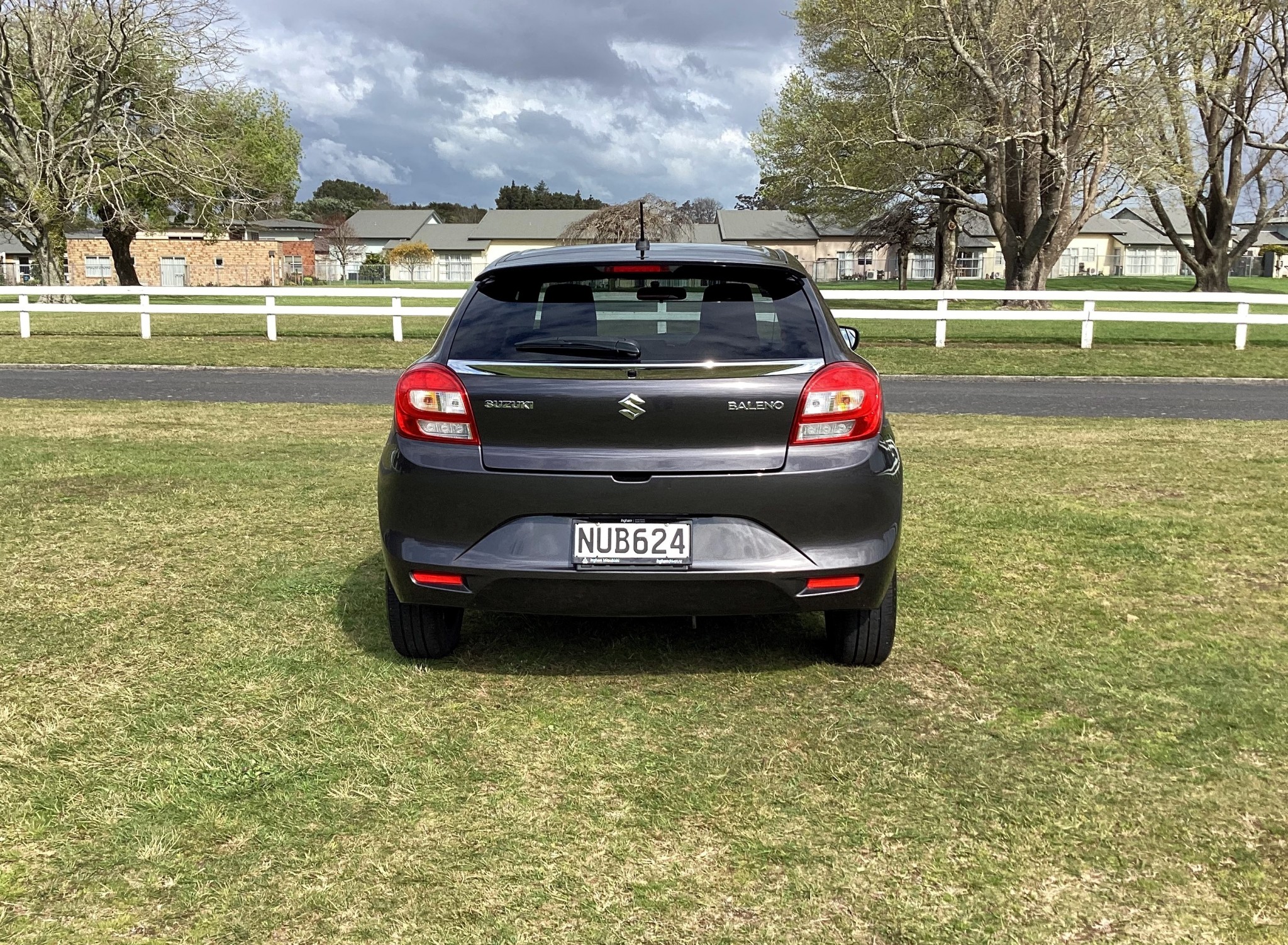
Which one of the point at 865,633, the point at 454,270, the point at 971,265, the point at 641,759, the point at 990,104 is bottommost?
the point at 641,759

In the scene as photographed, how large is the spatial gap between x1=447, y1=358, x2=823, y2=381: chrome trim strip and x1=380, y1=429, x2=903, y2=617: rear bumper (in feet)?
0.95

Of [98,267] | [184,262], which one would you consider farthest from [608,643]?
[98,267]

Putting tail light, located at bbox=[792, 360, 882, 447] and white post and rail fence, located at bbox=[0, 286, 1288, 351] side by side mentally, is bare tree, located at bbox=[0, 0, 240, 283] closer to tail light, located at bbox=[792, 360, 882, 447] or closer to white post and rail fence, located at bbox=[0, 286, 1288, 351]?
white post and rail fence, located at bbox=[0, 286, 1288, 351]

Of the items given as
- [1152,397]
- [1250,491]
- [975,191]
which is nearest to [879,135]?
[975,191]

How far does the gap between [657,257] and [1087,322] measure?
1880 centimetres

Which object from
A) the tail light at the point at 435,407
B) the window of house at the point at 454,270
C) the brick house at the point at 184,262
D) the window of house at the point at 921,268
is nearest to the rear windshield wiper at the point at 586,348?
the tail light at the point at 435,407

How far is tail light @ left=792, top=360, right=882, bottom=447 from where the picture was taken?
3.79 meters

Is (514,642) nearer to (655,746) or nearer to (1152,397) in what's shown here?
(655,746)

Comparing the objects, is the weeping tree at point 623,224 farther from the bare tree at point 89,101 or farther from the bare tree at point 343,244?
the bare tree at point 343,244

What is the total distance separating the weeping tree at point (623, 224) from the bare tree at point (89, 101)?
17566 millimetres

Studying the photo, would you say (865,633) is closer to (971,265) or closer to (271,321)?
(271,321)

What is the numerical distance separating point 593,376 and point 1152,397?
13026mm

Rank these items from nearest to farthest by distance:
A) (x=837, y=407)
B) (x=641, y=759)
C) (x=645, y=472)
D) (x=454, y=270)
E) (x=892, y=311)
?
1. (x=641, y=759)
2. (x=645, y=472)
3. (x=837, y=407)
4. (x=892, y=311)
5. (x=454, y=270)

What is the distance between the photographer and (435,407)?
389cm
